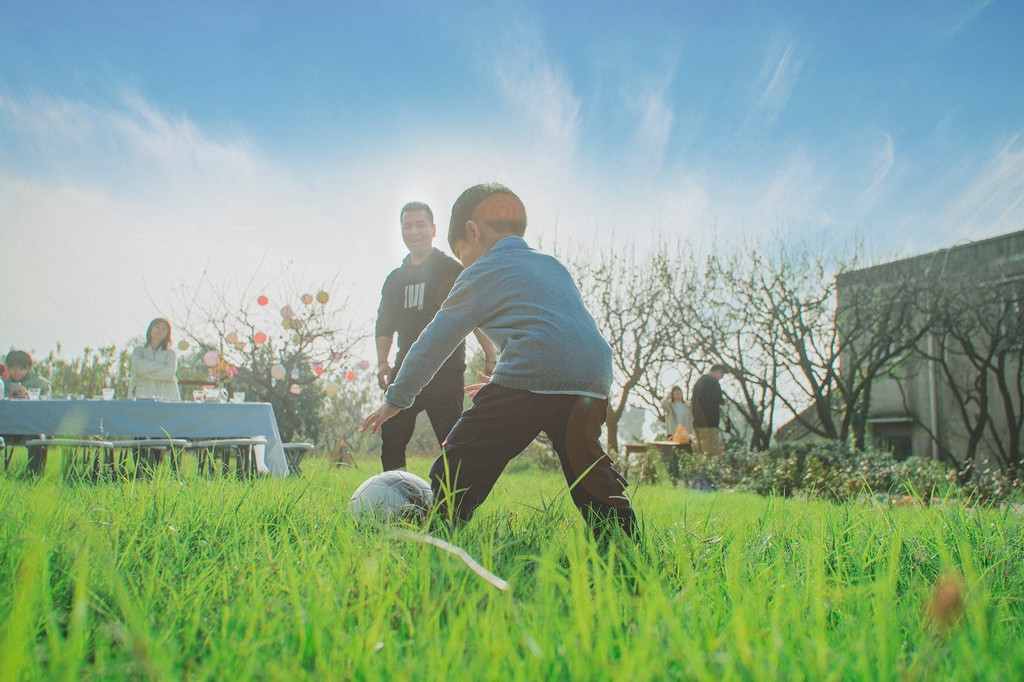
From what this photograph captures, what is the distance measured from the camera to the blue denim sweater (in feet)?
7.88

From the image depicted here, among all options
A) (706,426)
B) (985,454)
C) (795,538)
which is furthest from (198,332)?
(985,454)

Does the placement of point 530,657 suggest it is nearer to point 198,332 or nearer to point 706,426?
point 706,426

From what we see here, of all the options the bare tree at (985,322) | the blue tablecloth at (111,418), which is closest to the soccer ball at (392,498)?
the blue tablecloth at (111,418)

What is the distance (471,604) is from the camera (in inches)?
50.4

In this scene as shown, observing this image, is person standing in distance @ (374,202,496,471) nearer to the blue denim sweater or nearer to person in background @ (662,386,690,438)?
the blue denim sweater

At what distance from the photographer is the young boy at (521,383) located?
238 cm

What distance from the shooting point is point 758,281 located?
16.9 metres

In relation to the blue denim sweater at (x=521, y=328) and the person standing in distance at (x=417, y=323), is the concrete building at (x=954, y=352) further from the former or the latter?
the blue denim sweater at (x=521, y=328)

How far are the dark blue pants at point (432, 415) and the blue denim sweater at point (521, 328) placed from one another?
185cm

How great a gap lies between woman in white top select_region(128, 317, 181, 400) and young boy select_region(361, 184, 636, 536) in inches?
269

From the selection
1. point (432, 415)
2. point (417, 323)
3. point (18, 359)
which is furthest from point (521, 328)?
point (18, 359)

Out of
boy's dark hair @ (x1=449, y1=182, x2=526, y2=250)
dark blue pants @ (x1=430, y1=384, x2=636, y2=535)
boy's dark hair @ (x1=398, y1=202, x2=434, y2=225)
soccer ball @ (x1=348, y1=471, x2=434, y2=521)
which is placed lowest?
soccer ball @ (x1=348, y1=471, x2=434, y2=521)

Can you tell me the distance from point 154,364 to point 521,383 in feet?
24.3

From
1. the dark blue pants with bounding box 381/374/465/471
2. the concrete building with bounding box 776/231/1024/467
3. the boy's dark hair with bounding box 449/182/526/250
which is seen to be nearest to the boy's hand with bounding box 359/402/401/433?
the boy's dark hair with bounding box 449/182/526/250
